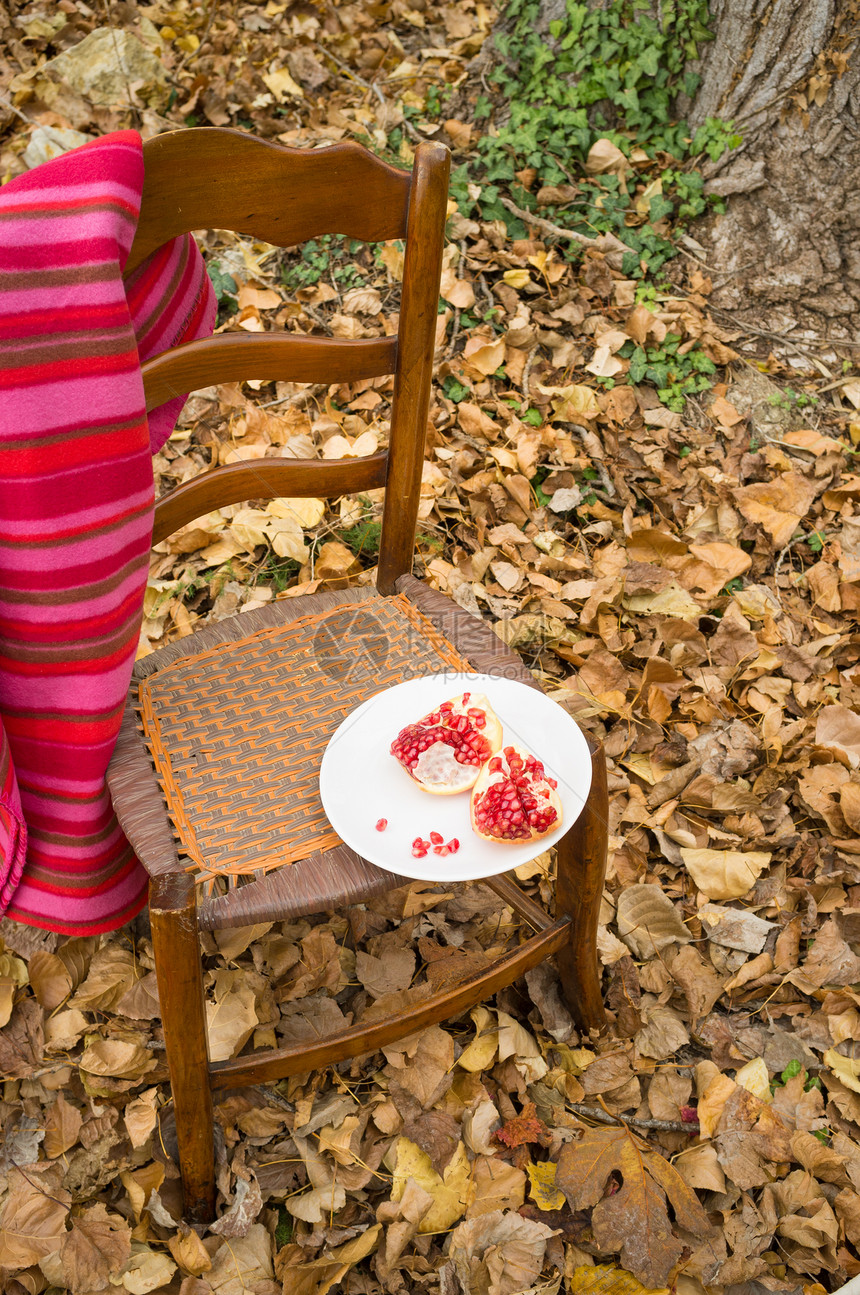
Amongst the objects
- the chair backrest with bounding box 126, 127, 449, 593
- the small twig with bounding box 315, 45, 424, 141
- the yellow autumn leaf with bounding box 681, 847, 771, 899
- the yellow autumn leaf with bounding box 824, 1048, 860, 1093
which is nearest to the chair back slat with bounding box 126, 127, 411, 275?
the chair backrest with bounding box 126, 127, 449, 593

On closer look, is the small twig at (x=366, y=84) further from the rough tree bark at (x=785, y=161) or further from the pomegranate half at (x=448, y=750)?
the pomegranate half at (x=448, y=750)

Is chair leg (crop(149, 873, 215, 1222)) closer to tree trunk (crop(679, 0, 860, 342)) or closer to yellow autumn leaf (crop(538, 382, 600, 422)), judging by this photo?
yellow autumn leaf (crop(538, 382, 600, 422))

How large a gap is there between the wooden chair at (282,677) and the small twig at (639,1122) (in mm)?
128

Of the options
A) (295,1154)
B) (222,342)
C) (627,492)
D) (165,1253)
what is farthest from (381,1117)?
(627,492)

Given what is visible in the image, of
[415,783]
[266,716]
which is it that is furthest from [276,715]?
[415,783]

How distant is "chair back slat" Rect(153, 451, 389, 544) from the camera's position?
1378 mm

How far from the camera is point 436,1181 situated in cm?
136

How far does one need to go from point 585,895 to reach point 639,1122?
41 centimetres

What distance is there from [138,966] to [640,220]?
2.24 m

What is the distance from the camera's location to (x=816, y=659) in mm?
1983

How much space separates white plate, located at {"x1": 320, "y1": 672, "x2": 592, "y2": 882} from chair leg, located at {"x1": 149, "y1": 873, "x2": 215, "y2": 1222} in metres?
0.20

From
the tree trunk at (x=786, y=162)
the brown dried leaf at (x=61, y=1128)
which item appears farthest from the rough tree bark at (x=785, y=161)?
the brown dried leaf at (x=61, y=1128)

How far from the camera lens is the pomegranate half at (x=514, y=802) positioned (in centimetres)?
108

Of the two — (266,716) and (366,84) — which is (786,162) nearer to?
(366,84)
